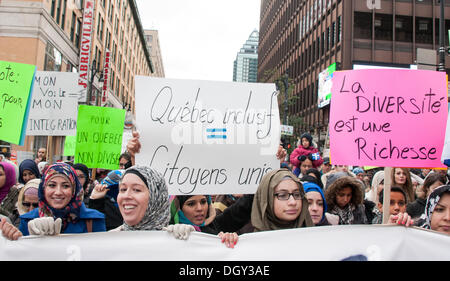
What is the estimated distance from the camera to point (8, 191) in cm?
380

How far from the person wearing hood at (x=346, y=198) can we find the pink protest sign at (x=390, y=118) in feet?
3.18

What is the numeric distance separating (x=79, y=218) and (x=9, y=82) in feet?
6.59

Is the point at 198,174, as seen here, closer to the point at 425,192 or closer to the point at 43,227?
the point at 43,227

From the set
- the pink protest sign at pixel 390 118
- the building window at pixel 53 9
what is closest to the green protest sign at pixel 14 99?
the pink protest sign at pixel 390 118

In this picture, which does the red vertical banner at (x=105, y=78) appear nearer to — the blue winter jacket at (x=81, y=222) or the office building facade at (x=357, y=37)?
the office building facade at (x=357, y=37)

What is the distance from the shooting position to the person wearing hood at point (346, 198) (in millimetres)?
3785

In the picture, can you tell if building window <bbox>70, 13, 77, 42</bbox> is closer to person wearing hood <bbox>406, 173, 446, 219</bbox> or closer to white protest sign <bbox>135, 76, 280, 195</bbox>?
white protest sign <bbox>135, 76, 280, 195</bbox>

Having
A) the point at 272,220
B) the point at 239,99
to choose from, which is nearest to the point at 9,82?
the point at 239,99

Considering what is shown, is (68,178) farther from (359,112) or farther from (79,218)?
(359,112)

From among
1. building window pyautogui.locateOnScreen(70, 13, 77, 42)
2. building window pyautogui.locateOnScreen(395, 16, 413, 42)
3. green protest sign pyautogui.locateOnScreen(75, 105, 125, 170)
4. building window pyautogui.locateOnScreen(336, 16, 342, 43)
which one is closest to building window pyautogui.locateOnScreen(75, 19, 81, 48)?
building window pyautogui.locateOnScreen(70, 13, 77, 42)

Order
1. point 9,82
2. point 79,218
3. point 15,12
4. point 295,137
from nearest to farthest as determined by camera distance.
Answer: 1. point 79,218
2. point 9,82
3. point 15,12
4. point 295,137

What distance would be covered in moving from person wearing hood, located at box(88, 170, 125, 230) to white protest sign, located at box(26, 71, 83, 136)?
5.41ft

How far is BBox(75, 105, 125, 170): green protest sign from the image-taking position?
520cm

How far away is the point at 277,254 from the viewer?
2072 millimetres
